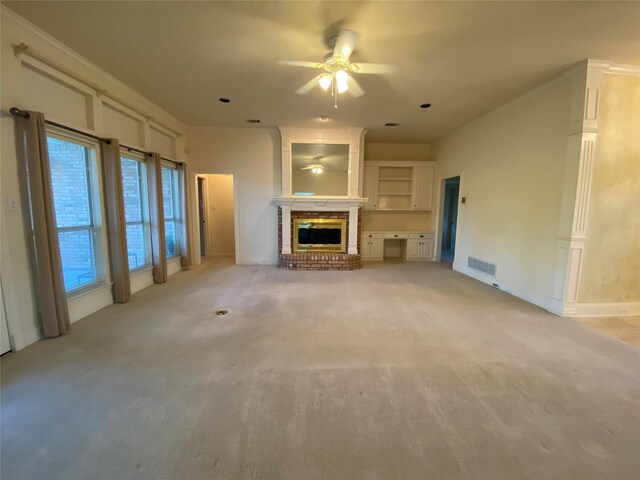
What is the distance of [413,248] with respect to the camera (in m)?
6.66

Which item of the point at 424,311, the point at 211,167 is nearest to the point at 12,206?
the point at 211,167

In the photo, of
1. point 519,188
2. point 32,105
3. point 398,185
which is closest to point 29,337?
point 32,105

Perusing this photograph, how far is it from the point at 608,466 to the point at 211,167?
633 centimetres

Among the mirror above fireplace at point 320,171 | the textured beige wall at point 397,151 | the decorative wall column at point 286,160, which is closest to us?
the decorative wall column at point 286,160

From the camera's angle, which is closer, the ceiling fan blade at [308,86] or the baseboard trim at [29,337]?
the baseboard trim at [29,337]

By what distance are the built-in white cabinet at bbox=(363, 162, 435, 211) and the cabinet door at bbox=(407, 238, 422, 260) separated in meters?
0.82

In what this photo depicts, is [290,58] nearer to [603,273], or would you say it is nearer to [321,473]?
[321,473]

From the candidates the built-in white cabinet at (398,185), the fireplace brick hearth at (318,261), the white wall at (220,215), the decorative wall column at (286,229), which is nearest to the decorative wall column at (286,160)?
the decorative wall column at (286,229)

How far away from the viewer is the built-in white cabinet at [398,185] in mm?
6637

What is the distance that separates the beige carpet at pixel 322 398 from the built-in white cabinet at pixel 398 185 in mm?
3895

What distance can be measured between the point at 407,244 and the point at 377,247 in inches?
29.1

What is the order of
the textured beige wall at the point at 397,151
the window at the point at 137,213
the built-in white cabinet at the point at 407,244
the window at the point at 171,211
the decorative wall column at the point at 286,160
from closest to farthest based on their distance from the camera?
the window at the point at 137,213 < the window at the point at 171,211 < the decorative wall column at the point at 286,160 < the built-in white cabinet at the point at 407,244 < the textured beige wall at the point at 397,151

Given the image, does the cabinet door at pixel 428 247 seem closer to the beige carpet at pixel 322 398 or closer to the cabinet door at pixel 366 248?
the cabinet door at pixel 366 248

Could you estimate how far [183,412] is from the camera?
1697 mm
